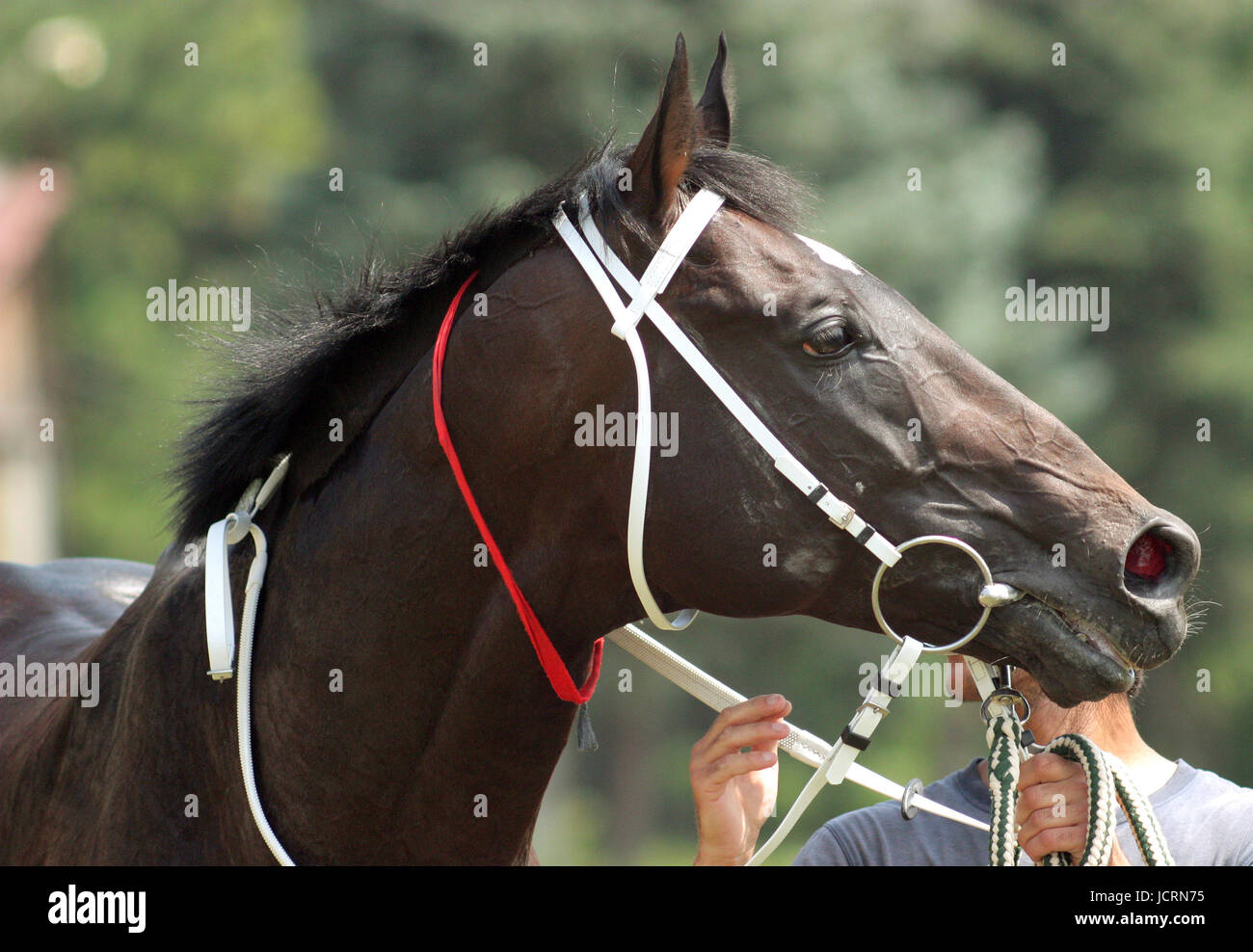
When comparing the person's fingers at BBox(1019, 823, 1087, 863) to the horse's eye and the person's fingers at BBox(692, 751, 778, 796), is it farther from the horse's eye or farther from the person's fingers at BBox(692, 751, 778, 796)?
the horse's eye

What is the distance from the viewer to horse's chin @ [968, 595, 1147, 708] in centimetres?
239

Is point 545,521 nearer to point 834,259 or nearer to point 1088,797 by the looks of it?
point 834,259

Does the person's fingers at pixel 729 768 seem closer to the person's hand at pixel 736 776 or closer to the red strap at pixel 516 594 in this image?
the person's hand at pixel 736 776

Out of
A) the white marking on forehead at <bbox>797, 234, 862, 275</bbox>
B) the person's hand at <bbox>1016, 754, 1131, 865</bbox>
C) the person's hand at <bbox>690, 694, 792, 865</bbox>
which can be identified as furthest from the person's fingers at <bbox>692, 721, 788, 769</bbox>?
the white marking on forehead at <bbox>797, 234, 862, 275</bbox>

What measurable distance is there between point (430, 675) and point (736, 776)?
2.28 ft

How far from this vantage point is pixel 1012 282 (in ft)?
54.3

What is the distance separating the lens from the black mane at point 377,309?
277 cm

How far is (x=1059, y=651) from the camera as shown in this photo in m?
2.41

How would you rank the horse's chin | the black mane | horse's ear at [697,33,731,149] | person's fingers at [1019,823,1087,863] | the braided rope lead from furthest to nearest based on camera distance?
1. horse's ear at [697,33,731,149]
2. the black mane
3. person's fingers at [1019,823,1087,863]
4. the braided rope lead
5. the horse's chin

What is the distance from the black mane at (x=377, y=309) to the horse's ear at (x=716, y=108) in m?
0.22

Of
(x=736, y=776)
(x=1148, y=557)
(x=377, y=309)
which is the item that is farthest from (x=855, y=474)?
(x=377, y=309)

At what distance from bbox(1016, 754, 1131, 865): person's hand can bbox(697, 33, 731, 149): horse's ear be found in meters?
1.44
